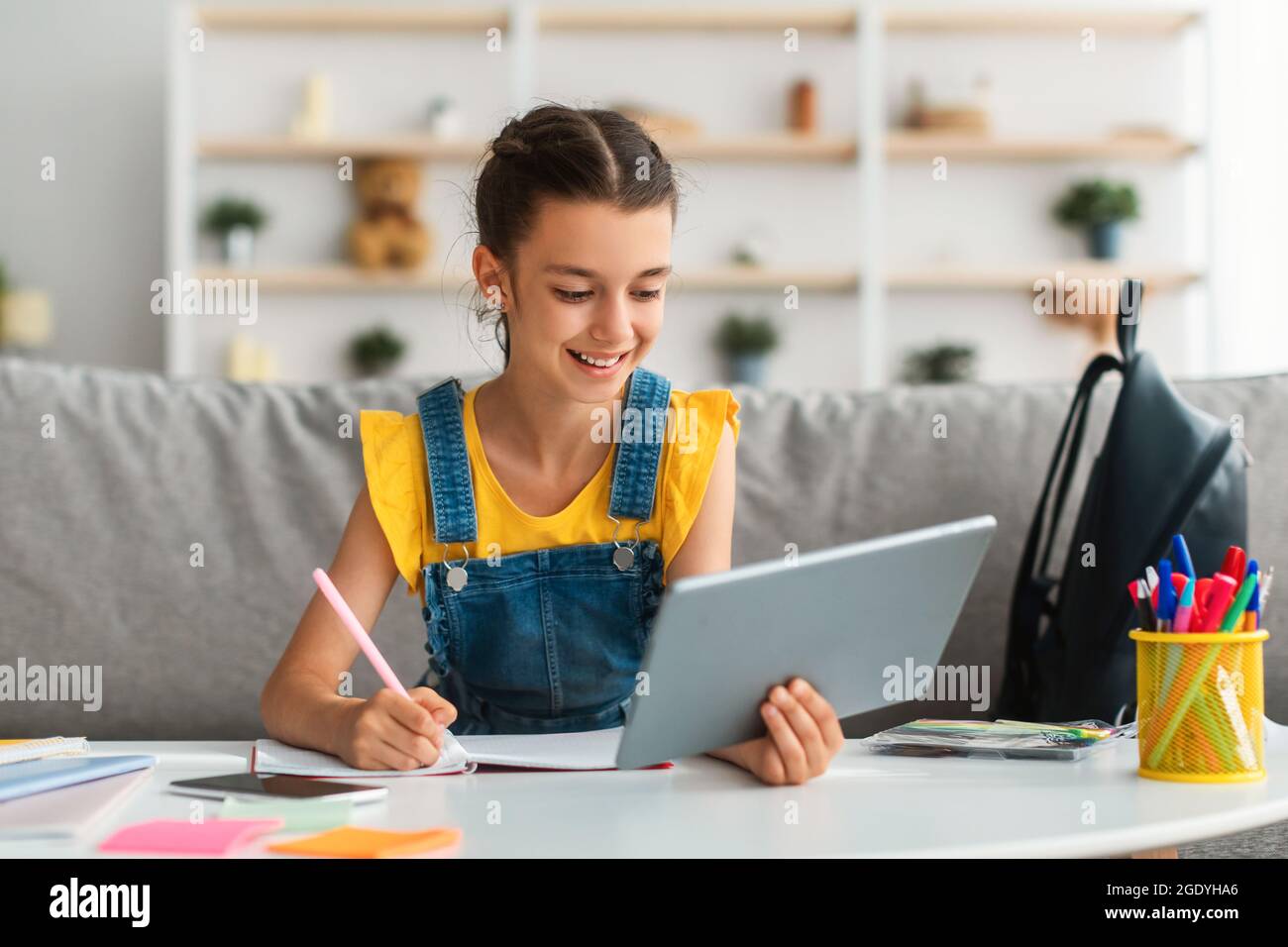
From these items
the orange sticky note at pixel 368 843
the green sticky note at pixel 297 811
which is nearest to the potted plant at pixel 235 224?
the green sticky note at pixel 297 811

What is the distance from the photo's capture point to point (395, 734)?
0.88 metres

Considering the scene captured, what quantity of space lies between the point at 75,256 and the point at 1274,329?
3674 mm

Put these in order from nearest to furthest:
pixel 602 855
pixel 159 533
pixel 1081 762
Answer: pixel 602 855 < pixel 1081 762 < pixel 159 533

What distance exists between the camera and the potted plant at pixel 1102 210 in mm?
3957

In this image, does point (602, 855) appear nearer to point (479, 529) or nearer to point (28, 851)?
point (28, 851)

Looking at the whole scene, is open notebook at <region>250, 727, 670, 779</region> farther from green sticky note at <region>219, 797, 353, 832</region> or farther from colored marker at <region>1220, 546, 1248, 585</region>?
colored marker at <region>1220, 546, 1248, 585</region>

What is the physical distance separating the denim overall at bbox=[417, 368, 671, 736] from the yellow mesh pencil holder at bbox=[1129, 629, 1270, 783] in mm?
526

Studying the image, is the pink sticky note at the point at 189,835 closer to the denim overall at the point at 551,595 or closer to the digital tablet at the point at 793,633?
the digital tablet at the point at 793,633

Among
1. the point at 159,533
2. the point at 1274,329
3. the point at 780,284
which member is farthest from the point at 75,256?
the point at 1274,329

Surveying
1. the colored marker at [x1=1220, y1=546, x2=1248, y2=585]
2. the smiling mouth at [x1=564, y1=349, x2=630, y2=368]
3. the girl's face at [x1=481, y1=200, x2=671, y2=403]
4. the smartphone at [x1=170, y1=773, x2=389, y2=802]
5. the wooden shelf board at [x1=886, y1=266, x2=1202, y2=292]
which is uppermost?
the wooden shelf board at [x1=886, y1=266, x2=1202, y2=292]

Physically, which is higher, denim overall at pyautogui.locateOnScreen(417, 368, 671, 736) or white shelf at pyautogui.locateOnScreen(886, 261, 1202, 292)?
white shelf at pyautogui.locateOnScreen(886, 261, 1202, 292)

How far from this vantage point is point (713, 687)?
0.77m

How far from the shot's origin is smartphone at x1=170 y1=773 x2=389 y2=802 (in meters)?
0.76

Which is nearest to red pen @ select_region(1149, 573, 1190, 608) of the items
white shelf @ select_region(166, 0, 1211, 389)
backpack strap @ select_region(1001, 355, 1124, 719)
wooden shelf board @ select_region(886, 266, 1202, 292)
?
backpack strap @ select_region(1001, 355, 1124, 719)
